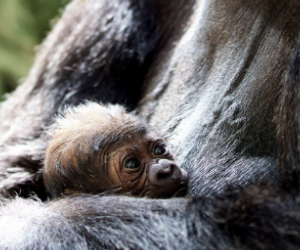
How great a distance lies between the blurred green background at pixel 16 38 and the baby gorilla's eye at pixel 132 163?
11.8 feet

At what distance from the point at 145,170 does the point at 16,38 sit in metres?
3.91

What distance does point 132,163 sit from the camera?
5.01 ft

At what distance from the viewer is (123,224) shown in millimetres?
1253

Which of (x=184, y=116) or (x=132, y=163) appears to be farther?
(x=184, y=116)

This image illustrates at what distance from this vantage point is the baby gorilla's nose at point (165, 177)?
4.51 ft

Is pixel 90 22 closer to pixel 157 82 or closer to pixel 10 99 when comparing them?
pixel 157 82

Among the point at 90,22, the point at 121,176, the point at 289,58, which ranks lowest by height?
the point at 121,176

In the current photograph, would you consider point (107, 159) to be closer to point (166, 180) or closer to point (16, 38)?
point (166, 180)

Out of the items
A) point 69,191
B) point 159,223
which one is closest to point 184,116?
point 69,191

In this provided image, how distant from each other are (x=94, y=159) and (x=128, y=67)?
76cm

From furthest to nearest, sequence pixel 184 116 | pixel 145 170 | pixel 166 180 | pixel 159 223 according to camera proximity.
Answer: pixel 184 116 < pixel 145 170 < pixel 166 180 < pixel 159 223

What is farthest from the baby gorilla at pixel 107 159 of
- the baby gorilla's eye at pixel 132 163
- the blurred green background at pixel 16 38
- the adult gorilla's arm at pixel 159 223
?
the blurred green background at pixel 16 38

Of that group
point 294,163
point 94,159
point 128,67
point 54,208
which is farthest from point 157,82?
point 294,163

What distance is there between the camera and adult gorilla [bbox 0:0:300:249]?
3.73 ft
